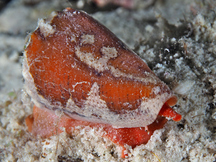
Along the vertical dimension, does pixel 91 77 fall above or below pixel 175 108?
above

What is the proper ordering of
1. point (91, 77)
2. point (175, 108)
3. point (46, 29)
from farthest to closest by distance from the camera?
point (175, 108)
point (46, 29)
point (91, 77)

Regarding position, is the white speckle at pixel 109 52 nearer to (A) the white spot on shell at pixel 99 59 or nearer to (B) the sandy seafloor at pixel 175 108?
(A) the white spot on shell at pixel 99 59

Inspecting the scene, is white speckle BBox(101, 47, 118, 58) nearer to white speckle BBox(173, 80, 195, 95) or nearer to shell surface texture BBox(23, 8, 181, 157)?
shell surface texture BBox(23, 8, 181, 157)

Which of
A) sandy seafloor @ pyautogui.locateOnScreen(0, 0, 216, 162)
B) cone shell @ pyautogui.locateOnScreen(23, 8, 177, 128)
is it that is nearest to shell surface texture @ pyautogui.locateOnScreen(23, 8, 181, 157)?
cone shell @ pyautogui.locateOnScreen(23, 8, 177, 128)

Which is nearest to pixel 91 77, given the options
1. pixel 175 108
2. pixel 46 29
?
pixel 46 29

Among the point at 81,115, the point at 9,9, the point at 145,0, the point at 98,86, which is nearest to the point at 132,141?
the point at 81,115

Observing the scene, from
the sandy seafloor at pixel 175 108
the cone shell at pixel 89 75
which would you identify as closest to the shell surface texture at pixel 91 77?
the cone shell at pixel 89 75

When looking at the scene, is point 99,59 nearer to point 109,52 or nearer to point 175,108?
point 109,52

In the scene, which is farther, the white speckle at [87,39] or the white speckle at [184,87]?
the white speckle at [184,87]
